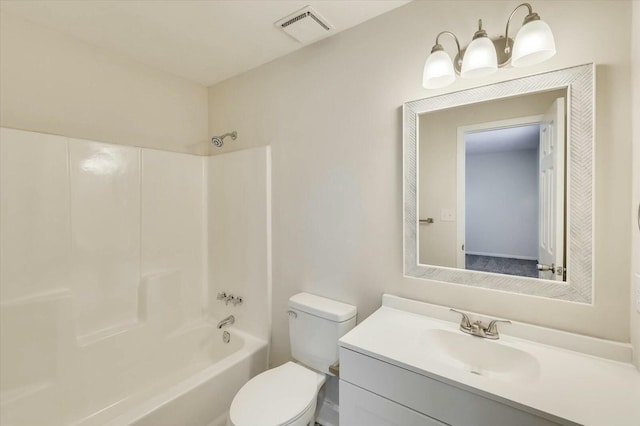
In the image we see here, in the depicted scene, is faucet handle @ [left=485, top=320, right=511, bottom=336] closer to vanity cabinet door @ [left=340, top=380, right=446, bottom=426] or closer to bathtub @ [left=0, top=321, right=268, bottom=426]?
vanity cabinet door @ [left=340, top=380, right=446, bottom=426]

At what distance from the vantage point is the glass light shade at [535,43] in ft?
3.31

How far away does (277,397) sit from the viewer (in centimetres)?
137

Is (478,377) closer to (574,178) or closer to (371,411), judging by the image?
(371,411)

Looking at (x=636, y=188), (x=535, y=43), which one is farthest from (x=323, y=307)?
(x=535, y=43)

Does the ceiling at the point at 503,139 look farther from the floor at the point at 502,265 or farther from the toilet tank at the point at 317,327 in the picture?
the toilet tank at the point at 317,327

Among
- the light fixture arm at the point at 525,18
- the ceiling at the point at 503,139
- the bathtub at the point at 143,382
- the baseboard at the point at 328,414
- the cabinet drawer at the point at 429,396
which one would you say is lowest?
the baseboard at the point at 328,414

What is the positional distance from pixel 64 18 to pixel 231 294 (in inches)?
80.1

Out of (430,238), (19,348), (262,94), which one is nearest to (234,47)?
(262,94)

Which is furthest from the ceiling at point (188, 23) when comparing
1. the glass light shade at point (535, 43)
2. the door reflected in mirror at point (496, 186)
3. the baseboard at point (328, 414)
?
the baseboard at point (328, 414)

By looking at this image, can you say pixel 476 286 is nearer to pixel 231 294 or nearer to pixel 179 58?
pixel 231 294

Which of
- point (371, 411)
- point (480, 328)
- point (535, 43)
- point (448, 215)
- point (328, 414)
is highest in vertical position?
point (535, 43)

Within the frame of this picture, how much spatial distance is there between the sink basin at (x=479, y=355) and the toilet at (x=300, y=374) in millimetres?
498

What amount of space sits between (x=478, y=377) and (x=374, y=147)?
1135 millimetres

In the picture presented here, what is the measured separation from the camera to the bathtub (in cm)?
145
